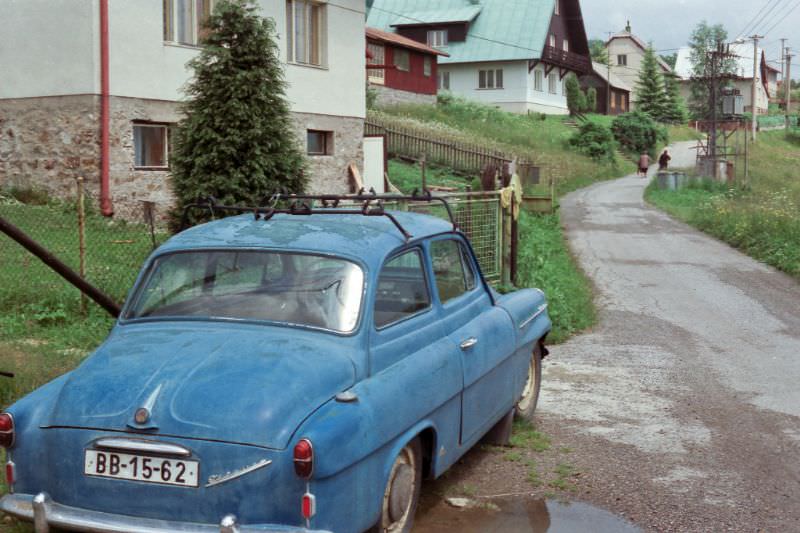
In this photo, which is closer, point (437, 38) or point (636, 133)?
point (636, 133)

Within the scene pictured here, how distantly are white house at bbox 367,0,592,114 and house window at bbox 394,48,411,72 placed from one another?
1122cm

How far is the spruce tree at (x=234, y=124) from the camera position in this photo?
12.7 metres

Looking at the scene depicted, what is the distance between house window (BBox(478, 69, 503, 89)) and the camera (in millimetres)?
57781

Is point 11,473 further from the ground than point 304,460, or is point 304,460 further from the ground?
point 304,460

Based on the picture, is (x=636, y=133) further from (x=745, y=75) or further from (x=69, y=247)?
(x=745, y=75)

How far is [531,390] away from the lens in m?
7.16

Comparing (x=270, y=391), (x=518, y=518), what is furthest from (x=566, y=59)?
(x=270, y=391)

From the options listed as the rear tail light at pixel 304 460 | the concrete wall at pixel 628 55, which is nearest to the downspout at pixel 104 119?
the rear tail light at pixel 304 460

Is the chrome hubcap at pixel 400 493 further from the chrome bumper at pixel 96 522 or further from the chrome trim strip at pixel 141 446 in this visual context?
the chrome trim strip at pixel 141 446

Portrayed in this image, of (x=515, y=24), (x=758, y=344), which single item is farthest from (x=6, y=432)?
(x=515, y=24)

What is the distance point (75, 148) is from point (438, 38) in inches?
1768

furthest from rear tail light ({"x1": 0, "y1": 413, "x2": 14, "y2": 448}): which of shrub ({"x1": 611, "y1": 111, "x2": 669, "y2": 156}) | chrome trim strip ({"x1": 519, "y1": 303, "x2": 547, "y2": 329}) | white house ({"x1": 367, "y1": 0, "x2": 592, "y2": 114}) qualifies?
white house ({"x1": 367, "y1": 0, "x2": 592, "y2": 114})

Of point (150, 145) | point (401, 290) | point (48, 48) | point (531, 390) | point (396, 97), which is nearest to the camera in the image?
point (401, 290)

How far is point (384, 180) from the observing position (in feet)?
81.3
